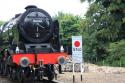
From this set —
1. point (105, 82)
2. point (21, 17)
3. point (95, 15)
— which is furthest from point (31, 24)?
point (95, 15)

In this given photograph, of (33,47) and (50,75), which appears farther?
(50,75)

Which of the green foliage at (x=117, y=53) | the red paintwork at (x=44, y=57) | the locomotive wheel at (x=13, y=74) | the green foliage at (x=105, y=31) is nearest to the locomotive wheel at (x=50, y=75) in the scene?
the red paintwork at (x=44, y=57)

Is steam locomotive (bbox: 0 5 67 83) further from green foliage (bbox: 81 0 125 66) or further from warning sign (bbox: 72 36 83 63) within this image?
green foliage (bbox: 81 0 125 66)

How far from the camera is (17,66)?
17688 millimetres

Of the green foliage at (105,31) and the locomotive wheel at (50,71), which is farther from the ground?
the green foliage at (105,31)

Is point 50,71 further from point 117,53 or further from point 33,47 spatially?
point 117,53

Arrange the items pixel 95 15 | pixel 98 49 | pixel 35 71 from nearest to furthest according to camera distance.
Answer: pixel 35 71
pixel 95 15
pixel 98 49

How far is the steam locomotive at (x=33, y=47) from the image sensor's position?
16672 millimetres

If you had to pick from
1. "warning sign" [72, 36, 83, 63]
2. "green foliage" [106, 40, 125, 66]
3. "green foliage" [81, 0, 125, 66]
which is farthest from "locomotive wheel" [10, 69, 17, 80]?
"green foliage" [106, 40, 125, 66]

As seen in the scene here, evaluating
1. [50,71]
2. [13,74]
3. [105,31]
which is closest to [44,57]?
[50,71]

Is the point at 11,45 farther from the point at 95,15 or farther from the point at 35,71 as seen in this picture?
the point at 95,15

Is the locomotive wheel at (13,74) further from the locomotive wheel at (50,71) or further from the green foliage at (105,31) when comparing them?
the green foliage at (105,31)

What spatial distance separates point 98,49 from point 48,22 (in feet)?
89.0

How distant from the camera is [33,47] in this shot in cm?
1748
